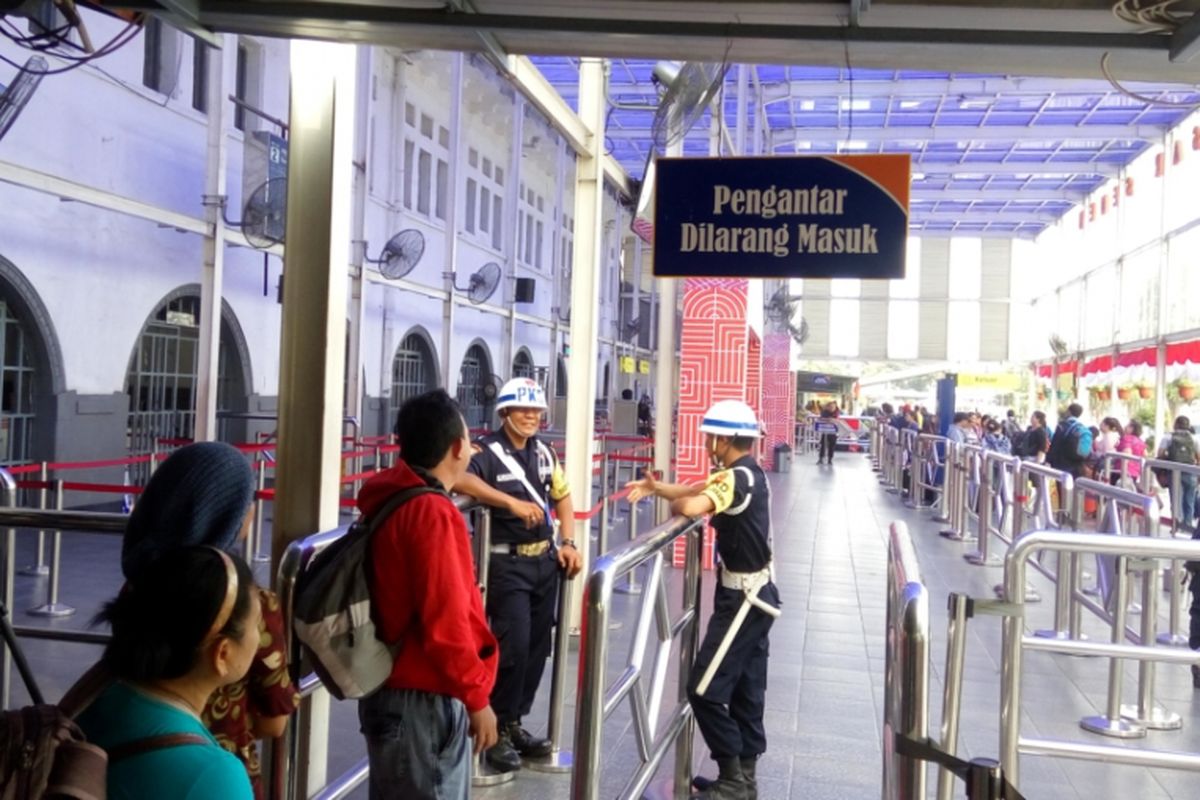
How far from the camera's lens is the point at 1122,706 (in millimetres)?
5930

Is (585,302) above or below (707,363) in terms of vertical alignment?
above

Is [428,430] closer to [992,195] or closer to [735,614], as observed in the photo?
[735,614]

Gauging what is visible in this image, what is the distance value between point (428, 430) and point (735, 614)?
1934mm

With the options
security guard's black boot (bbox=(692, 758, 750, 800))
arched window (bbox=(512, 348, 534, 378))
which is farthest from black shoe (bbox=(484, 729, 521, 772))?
arched window (bbox=(512, 348, 534, 378))

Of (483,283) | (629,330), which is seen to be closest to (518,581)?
(483,283)

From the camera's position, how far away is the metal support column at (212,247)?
11133 millimetres

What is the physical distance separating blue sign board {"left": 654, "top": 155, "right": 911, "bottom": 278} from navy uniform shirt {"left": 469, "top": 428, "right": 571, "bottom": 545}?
3.35 ft

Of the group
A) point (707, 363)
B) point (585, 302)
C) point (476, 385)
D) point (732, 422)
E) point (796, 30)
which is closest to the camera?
point (796, 30)

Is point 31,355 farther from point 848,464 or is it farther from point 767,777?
point 848,464

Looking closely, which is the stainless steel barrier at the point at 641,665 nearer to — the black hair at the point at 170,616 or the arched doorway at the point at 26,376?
the black hair at the point at 170,616

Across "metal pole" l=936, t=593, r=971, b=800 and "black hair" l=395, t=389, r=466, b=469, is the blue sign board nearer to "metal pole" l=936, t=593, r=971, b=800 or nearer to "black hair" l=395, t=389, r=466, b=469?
"metal pole" l=936, t=593, r=971, b=800

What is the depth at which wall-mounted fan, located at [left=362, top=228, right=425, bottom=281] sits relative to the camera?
1498 centimetres

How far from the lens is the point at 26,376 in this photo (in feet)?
35.6

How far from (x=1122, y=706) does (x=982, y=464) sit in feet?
19.1
